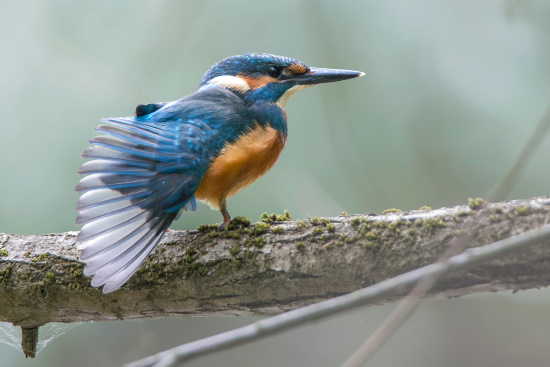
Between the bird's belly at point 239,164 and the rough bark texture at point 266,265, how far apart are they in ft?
0.83

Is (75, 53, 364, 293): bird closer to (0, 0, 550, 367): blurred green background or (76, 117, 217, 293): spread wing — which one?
(76, 117, 217, 293): spread wing

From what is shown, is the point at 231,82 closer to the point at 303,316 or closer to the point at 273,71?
the point at 273,71

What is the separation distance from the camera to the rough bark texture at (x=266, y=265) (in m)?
2.05

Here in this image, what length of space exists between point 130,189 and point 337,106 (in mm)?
1844

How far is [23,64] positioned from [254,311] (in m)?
2.64

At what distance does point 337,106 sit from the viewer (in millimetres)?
3975

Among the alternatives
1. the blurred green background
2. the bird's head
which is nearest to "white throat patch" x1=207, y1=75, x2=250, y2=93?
the bird's head

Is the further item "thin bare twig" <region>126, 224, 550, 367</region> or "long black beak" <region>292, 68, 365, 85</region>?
"long black beak" <region>292, 68, 365, 85</region>

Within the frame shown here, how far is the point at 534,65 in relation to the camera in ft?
13.5

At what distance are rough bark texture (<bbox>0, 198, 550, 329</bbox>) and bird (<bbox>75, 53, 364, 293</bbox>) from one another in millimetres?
137

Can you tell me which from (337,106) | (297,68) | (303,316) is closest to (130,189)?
(297,68)

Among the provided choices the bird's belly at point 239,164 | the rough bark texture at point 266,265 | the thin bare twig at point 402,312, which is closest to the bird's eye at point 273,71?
the bird's belly at point 239,164

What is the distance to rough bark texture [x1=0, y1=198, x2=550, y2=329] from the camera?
2.05 m

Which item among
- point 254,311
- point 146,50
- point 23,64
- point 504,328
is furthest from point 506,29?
point 23,64
